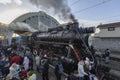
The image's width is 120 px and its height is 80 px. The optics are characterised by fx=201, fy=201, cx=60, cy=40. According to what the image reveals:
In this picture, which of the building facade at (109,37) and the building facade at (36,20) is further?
the building facade at (36,20)

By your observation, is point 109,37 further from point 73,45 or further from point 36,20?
point 36,20

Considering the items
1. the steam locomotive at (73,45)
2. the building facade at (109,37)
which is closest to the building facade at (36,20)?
the building facade at (109,37)

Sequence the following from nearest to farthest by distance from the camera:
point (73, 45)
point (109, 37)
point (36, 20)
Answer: point (73, 45)
point (109, 37)
point (36, 20)

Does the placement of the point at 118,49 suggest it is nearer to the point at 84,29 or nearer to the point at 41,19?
the point at 84,29

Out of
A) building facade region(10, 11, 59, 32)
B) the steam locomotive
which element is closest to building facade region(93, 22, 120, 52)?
the steam locomotive

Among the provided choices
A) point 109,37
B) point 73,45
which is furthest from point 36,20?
point 73,45

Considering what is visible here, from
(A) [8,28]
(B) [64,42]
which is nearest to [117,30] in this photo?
(B) [64,42]

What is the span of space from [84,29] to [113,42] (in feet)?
46.9

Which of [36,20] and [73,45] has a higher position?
[36,20]

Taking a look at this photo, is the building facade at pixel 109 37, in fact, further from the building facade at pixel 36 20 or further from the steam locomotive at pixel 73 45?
the building facade at pixel 36 20

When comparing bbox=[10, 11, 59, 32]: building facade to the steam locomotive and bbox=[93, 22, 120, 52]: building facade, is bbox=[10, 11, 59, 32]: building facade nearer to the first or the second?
bbox=[93, 22, 120, 52]: building facade

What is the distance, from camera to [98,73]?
40.0ft

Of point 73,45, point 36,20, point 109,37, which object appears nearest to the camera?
point 73,45

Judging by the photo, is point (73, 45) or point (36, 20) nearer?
point (73, 45)
